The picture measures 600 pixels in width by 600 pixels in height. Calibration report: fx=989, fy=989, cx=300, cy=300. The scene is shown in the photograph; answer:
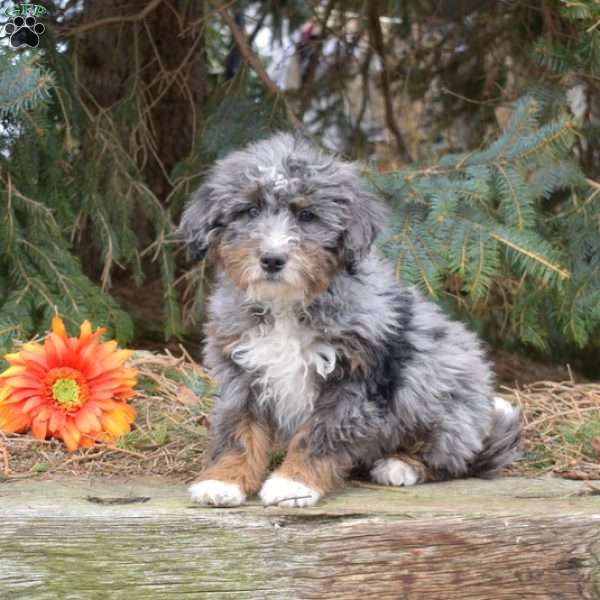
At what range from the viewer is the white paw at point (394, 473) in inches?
177

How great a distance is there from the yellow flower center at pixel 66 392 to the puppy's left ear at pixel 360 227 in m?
1.77

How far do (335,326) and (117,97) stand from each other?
4.66m

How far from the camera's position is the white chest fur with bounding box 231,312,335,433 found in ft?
14.0

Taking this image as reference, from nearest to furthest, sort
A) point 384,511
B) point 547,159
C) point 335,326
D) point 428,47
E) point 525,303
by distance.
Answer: point 384,511 → point 335,326 → point 547,159 → point 525,303 → point 428,47

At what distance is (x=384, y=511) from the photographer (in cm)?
400

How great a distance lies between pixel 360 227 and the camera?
13.6ft

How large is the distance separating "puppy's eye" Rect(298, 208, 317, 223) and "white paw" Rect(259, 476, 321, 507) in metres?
1.08

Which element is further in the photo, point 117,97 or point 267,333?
point 117,97

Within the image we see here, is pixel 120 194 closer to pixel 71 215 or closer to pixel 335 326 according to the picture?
pixel 71 215

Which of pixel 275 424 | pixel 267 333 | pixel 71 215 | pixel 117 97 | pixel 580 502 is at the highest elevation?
pixel 117 97

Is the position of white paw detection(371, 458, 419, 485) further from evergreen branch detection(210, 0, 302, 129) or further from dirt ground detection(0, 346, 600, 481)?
evergreen branch detection(210, 0, 302, 129)

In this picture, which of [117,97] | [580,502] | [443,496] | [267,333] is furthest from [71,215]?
[580,502]

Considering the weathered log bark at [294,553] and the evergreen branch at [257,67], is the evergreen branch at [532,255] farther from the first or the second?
the evergreen branch at [257,67]

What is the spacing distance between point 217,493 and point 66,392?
1490 mm
